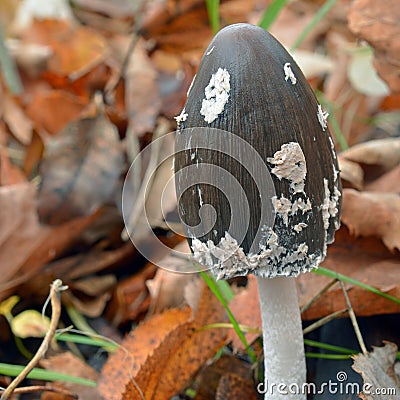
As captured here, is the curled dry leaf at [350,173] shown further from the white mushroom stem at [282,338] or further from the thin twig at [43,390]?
the thin twig at [43,390]

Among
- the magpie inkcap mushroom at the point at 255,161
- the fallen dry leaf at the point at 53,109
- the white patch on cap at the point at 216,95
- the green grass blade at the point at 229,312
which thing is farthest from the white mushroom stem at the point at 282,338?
the fallen dry leaf at the point at 53,109

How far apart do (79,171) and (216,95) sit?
111 centimetres

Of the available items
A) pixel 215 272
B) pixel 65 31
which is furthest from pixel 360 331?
pixel 65 31

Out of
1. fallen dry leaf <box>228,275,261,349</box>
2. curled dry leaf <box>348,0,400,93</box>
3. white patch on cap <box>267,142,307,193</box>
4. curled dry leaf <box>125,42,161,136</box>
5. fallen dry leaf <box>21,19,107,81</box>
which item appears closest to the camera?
white patch on cap <box>267,142,307,193</box>

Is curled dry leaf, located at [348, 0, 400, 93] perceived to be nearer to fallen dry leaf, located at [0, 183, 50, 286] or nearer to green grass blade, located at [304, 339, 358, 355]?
green grass blade, located at [304, 339, 358, 355]

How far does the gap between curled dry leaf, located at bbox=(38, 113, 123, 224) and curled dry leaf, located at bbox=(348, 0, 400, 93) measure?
1033 millimetres

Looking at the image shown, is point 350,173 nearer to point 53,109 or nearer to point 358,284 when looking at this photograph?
point 358,284

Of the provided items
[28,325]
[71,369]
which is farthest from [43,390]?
[28,325]

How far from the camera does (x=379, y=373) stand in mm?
1438

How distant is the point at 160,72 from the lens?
364 cm

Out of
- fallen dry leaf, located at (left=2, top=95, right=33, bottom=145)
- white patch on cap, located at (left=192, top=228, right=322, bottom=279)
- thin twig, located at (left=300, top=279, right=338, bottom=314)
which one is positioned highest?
fallen dry leaf, located at (left=2, top=95, right=33, bottom=145)

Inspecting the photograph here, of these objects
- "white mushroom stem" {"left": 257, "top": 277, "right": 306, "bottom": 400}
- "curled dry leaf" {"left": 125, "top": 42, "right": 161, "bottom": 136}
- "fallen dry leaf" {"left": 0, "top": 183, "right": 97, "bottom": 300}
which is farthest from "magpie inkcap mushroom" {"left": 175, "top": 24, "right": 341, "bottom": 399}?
"curled dry leaf" {"left": 125, "top": 42, "right": 161, "bottom": 136}

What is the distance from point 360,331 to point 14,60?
2.88 metres

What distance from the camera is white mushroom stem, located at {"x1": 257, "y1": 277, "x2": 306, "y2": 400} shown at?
4.98ft
